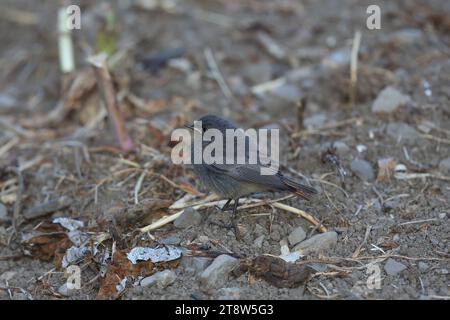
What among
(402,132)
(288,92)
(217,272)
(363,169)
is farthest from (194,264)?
(288,92)

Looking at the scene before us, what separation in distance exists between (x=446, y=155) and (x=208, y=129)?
7.55 ft

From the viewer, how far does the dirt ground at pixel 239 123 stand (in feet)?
15.7

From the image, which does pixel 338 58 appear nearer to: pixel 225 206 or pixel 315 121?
pixel 315 121

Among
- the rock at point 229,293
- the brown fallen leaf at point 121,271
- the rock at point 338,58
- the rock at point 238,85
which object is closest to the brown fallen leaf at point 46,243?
the brown fallen leaf at point 121,271

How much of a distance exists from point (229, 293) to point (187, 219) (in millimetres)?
1016

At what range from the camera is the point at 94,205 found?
18.3ft

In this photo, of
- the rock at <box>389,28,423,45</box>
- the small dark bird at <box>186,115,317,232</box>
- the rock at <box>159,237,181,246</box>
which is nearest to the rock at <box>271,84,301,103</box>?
the rock at <box>389,28,423,45</box>

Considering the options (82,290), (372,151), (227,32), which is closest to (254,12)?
(227,32)

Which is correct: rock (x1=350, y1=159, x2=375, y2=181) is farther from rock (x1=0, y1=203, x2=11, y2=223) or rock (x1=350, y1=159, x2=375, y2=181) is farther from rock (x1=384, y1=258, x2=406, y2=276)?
rock (x1=0, y1=203, x2=11, y2=223)

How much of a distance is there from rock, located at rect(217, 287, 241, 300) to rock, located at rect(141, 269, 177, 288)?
0.39m

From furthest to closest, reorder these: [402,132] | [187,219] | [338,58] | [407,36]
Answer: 1. [407,36]
2. [338,58]
3. [402,132]
4. [187,219]

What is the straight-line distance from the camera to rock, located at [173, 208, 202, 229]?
17.0 feet

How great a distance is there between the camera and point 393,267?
4.56 metres
